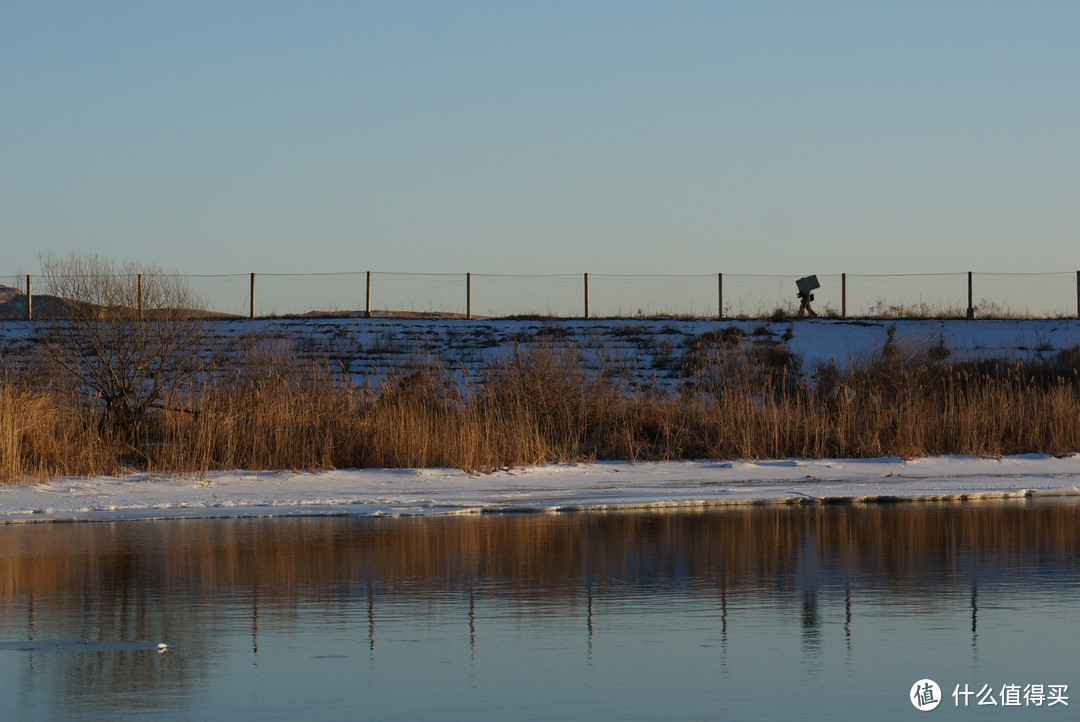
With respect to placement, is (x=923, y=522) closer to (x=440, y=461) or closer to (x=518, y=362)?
(x=440, y=461)

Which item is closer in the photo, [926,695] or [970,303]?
[926,695]

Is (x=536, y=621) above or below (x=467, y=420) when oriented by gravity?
below

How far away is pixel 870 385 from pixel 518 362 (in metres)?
6.83

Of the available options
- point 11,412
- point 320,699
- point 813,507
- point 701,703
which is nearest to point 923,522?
point 813,507

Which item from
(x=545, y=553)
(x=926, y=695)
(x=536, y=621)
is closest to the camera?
(x=926, y=695)

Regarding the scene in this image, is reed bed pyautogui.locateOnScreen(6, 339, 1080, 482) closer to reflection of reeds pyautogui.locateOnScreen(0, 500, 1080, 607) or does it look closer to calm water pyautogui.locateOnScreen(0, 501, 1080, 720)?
reflection of reeds pyautogui.locateOnScreen(0, 500, 1080, 607)

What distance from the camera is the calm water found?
20.3ft

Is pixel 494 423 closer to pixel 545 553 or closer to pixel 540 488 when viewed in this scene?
pixel 540 488

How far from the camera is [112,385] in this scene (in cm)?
2023

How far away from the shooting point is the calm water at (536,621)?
6.19 m

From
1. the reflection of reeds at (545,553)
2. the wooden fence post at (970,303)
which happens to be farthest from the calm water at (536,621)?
the wooden fence post at (970,303)

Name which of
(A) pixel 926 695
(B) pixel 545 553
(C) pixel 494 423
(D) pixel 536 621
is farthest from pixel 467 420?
(A) pixel 926 695

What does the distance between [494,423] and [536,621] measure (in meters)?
12.2

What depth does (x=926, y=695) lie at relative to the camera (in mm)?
6188
